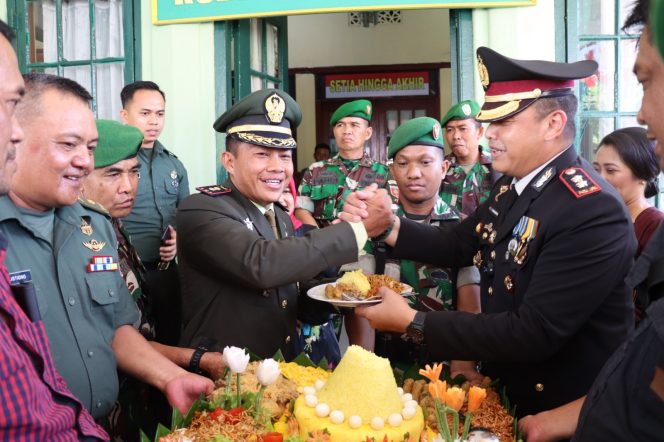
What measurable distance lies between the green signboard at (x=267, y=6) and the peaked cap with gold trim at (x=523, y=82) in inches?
98.6

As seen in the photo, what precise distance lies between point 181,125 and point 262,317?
9.88ft

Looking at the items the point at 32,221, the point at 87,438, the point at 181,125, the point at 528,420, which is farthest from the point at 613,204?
the point at 181,125

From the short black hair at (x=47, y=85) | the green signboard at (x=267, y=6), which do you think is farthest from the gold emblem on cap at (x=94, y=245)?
the green signboard at (x=267, y=6)

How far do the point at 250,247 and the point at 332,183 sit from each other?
272cm

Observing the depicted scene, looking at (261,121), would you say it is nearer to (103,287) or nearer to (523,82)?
(103,287)

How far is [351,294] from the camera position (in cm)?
215

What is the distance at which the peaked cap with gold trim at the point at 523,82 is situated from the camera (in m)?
1.96

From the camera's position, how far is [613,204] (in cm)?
178

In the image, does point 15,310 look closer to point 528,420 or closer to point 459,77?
point 528,420

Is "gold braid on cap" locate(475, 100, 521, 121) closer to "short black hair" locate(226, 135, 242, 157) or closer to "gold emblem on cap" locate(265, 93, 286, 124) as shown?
"gold emblem on cap" locate(265, 93, 286, 124)

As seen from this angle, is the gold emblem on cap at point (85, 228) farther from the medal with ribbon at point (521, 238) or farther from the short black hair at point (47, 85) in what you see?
the medal with ribbon at point (521, 238)

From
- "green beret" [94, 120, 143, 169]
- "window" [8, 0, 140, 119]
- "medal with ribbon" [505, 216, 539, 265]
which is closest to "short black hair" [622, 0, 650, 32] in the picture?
"medal with ribbon" [505, 216, 539, 265]

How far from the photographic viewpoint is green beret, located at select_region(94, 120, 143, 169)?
8.96 ft

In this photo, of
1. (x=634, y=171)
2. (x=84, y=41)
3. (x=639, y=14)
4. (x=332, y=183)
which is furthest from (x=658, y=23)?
(x=84, y=41)
